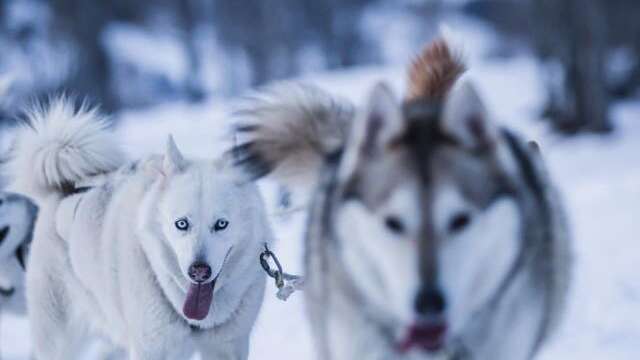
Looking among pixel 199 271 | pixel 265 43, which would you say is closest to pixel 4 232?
pixel 199 271

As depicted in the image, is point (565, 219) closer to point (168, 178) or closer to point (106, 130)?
point (168, 178)

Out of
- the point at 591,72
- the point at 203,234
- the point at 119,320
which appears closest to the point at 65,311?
the point at 119,320

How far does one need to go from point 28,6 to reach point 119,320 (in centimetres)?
2383

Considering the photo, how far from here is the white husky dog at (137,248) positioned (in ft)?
11.1

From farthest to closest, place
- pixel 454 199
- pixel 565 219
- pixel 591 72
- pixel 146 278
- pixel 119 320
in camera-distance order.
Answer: pixel 591 72 → pixel 119 320 → pixel 146 278 → pixel 565 219 → pixel 454 199

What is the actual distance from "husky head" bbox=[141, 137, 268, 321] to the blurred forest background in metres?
10.8

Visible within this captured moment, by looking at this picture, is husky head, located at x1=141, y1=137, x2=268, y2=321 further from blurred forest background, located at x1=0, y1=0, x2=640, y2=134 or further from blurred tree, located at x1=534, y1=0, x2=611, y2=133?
blurred tree, located at x1=534, y1=0, x2=611, y2=133

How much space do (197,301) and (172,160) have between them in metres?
0.55

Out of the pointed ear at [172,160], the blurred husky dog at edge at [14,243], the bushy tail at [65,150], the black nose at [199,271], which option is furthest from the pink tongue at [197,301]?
the blurred husky dog at edge at [14,243]

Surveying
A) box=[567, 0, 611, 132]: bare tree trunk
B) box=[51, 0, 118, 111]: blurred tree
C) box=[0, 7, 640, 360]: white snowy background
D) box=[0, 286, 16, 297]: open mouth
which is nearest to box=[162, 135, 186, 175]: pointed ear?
box=[0, 7, 640, 360]: white snowy background

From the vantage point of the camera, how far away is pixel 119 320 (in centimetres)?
373

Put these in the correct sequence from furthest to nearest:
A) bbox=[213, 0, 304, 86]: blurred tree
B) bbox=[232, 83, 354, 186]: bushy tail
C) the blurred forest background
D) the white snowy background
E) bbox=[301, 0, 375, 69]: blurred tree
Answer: bbox=[301, 0, 375, 69]: blurred tree, bbox=[213, 0, 304, 86]: blurred tree, the blurred forest background, the white snowy background, bbox=[232, 83, 354, 186]: bushy tail

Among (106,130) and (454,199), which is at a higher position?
(106,130)

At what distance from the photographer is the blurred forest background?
14.2 m
